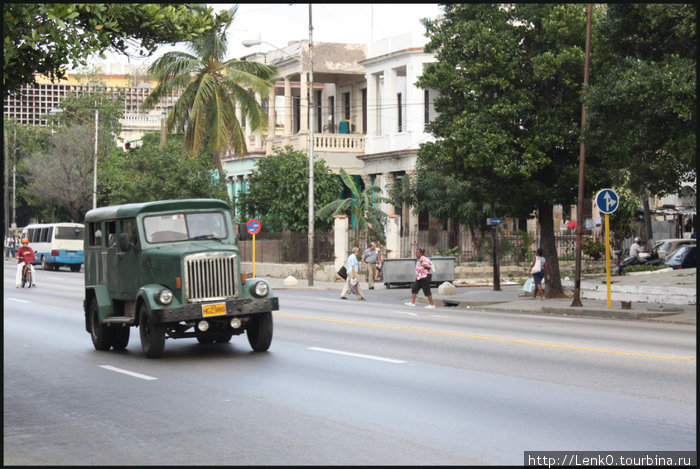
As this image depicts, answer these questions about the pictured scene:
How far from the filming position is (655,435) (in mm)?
8828

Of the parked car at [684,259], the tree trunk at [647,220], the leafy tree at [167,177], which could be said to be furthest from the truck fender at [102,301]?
the leafy tree at [167,177]

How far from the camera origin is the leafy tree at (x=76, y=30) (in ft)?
37.1

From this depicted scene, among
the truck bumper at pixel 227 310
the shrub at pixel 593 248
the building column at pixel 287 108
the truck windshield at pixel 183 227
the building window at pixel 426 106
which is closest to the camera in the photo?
the truck bumper at pixel 227 310

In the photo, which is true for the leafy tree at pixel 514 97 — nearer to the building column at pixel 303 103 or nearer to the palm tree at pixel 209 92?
the palm tree at pixel 209 92

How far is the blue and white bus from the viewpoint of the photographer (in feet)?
194

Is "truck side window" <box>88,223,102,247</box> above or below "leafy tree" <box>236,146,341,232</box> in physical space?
below

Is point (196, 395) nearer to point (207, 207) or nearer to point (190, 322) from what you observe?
point (190, 322)

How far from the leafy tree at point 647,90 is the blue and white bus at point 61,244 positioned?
40.0 meters

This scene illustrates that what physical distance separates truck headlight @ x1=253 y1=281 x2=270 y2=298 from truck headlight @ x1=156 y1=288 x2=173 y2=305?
1323 mm

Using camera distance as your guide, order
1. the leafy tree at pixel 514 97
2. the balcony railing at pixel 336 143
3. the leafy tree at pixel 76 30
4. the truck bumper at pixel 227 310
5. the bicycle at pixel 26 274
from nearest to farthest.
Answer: the leafy tree at pixel 76 30, the truck bumper at pixel 227 310, the leafy tree at pixel 514 97, the bicycle at pixel 26 274, the balcony railing at pixel 336 143

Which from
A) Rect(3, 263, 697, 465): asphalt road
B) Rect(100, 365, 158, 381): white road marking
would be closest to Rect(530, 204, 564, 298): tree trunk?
Rect(3, 263, 697, 465): asphalt road

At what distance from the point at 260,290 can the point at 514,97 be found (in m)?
15.1

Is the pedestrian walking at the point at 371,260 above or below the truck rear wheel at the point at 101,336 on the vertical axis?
above

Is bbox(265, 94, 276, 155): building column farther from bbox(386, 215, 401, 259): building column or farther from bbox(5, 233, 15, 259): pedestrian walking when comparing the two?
bbox(5, 233, 15, 259): pedestrian walking
